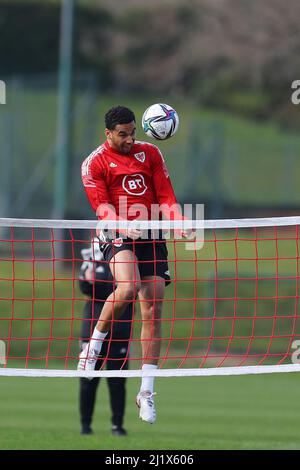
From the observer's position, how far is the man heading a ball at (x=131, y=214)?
10.1m

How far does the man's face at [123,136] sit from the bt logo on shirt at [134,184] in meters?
0.24

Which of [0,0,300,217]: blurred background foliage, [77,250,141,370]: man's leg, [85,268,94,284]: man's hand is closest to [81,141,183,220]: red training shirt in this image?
[77,250,141,370]: man's leg

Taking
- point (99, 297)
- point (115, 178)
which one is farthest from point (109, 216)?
point (99, 297)

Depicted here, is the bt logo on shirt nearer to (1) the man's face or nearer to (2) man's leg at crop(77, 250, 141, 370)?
A: (1) the man's face

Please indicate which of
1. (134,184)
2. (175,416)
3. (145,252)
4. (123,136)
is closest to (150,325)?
(145,252)

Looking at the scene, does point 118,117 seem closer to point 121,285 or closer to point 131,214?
point 131,214

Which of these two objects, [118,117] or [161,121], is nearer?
[161,121]

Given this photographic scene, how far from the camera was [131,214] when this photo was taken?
10.3 meters

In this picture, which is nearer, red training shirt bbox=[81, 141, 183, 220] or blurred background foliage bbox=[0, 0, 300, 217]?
red training shirt bbox=[81, 141, 183, 220]

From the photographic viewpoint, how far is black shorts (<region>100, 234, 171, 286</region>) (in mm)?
10203

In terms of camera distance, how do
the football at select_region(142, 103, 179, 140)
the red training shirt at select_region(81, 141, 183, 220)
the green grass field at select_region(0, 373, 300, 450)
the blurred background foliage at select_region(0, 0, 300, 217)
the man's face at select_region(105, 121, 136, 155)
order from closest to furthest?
the football at select_region(142, 103, 179, 140), the man's face at select_region(105, 121, 136, 155), the red training shirt at select_region(81, 141, 183, 220), the green grass field at select_region(0, 373, 300, 450), the blurred background foliage at select_region(0, 0, 300, 217)

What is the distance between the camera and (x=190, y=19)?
47.7 m

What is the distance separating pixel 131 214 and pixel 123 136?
0.70 m

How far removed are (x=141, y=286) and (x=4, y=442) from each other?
3027mm
